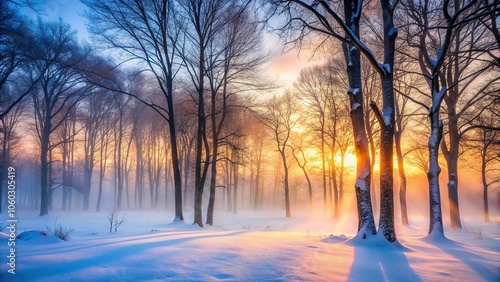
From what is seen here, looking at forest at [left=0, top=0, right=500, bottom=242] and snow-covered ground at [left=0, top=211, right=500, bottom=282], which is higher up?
forest at [left=0, top=0, right=500, bottom=242]

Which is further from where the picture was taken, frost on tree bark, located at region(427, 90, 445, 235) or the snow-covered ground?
frost on tree bark, located at region(427, 90, 445, 235)

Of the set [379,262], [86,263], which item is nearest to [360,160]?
[379,262]

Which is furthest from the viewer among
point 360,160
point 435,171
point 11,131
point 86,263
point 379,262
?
point 11,131

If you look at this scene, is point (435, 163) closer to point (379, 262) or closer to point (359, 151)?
point (359, 151)

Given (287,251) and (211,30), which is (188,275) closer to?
(287,251)

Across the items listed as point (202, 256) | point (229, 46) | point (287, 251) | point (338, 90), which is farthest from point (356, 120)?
point (338, 90)

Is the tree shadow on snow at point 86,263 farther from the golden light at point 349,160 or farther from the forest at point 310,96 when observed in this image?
the golden light at point 349,160

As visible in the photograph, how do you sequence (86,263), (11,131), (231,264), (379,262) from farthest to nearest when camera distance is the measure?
(11,131) → (379,262) → (231,264) → (86,263)

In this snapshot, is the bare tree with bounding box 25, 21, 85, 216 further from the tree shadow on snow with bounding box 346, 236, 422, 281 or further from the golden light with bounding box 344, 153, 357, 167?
the golden light with bounding box 344, 153, 357, 167

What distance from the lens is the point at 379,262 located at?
4.21 metres

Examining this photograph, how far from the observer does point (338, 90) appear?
19.3 m

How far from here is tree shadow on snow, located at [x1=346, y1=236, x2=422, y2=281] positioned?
344cm

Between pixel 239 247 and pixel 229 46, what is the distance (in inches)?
435

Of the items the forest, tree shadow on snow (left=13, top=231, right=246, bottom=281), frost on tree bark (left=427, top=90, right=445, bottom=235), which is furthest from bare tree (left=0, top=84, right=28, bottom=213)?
frost on tree bark (left=427, top=90, right=445, bottom=235)
